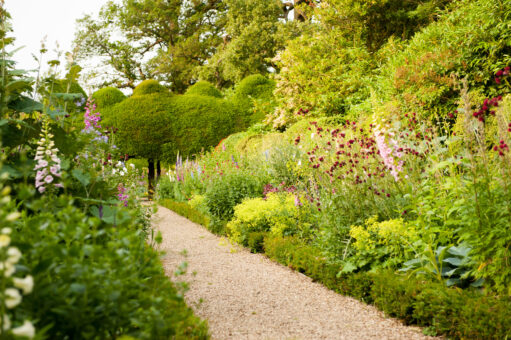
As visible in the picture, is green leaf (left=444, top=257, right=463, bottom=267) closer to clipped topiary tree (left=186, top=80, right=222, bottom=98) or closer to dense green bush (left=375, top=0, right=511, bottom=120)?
dense green bush (left=375, top=0, right=511, bottom=120)

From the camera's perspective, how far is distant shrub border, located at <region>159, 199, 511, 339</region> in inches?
95.7

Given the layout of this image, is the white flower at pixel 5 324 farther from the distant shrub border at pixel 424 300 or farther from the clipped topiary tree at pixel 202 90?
the clipped topiary tree at pixel 202 90

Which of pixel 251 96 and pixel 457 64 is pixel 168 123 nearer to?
pixel 251 96

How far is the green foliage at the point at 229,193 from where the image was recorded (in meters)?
6.91

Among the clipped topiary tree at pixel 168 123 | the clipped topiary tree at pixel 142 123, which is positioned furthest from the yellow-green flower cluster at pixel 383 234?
the clipped topiary tree at pixel 168 123

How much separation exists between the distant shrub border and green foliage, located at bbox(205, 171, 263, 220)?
108 inches

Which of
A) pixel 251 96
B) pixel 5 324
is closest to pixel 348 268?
pixel 5 324

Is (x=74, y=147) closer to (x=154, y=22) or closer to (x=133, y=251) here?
(x=133, y=251)

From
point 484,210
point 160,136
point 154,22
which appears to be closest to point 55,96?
point 484,210

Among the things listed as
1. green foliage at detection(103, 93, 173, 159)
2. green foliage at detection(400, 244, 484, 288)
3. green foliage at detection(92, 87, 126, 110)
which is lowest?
green foliage at detection(400, 244, 484, 288)

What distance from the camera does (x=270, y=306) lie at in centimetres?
349

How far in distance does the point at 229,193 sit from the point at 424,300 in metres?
4.46

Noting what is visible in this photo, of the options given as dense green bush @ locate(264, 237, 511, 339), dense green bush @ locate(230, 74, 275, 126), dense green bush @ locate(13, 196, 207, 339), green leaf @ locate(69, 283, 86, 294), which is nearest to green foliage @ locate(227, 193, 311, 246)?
dense green bush @ locate(264, 237, 511, 339)

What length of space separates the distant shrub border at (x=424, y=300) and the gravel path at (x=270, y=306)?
3.6 inches
